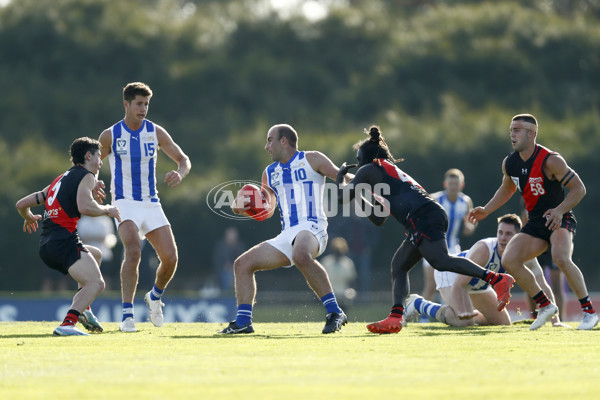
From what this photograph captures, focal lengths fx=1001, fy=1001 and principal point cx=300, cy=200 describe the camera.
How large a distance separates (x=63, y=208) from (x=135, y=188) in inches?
43.4

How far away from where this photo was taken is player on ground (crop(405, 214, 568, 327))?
35.8 feet

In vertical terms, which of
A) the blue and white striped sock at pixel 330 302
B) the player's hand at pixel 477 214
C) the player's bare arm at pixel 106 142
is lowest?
the blue and white striped sock at pixel 330 302

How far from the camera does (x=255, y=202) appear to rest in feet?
33.4

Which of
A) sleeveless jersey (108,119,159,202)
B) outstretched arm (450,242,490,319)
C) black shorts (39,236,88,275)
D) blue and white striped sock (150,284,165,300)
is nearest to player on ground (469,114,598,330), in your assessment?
outstretched arm (450,242,490,319)

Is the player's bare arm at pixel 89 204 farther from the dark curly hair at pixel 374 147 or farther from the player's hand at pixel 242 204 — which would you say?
the dark curly hair at pixel 374 147

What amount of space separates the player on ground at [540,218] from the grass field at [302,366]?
77cm

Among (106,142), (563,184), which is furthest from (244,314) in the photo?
(563,184)

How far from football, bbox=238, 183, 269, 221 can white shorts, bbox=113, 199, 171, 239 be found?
3.06ft

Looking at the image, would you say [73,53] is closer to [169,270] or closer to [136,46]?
[136,46]

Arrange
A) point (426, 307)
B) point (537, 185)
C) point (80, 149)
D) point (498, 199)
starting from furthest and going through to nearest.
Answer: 1. point (426, 307)
2. point (498, 199)
3. point (537, 185)
4. point (80, 149)

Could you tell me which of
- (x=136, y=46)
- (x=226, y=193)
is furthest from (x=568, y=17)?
(x=226, y=193)

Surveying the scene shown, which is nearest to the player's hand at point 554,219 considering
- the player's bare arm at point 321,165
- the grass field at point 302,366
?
the grass field at point 302,366

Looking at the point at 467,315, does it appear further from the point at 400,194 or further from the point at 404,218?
the point at 400,194

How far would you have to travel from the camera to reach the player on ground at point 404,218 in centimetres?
935
